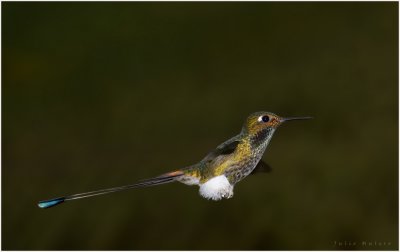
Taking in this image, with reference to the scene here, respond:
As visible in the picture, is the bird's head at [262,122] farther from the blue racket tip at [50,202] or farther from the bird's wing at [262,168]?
the blue racket tip at [50,202]

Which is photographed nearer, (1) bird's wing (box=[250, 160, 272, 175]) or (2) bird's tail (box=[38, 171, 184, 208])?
(2) bird's tail (box=[38, 171, 184, 208])

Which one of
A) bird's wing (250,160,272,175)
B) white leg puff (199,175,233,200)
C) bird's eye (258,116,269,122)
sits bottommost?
white leg puff (199,175,233,200)

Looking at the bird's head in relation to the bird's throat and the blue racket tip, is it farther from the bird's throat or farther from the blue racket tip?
the blue racket tip

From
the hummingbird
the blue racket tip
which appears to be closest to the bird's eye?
the hummingbird

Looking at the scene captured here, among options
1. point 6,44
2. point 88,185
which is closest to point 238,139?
point 88,185

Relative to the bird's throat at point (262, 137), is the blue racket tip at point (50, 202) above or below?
below

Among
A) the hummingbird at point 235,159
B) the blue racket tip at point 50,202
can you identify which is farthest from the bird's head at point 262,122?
the blue racket tip at point 50,202

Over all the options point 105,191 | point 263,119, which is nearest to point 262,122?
point 263,119

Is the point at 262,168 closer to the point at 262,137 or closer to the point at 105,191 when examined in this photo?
the point at 262,137
